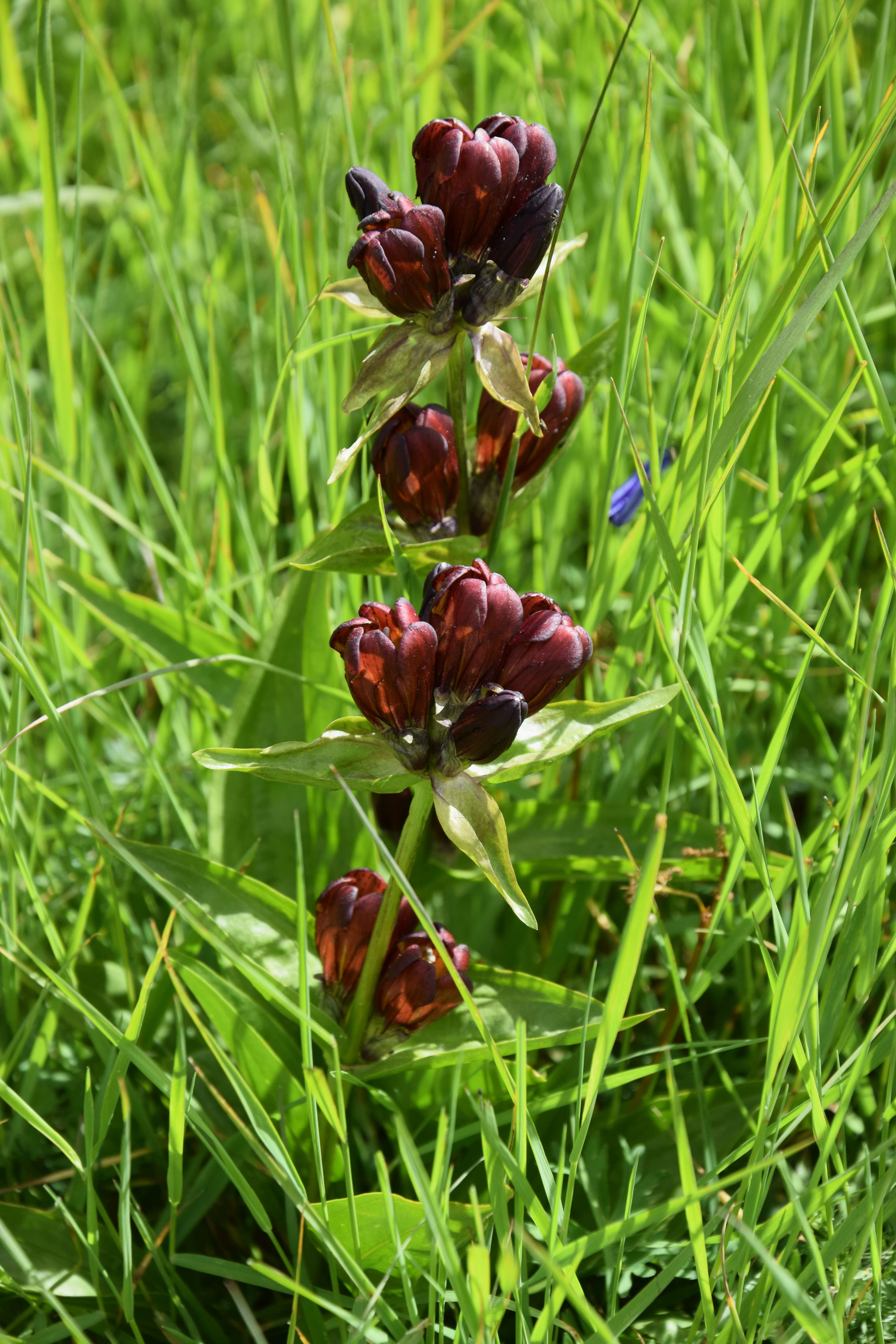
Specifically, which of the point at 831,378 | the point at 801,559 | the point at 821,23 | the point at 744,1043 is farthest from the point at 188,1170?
the point at 821,23

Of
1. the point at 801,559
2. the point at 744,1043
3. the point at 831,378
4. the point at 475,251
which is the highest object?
the point at 475,251

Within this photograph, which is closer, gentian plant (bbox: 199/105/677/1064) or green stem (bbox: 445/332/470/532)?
gentian plant (bbox: 199/105/677/1064)

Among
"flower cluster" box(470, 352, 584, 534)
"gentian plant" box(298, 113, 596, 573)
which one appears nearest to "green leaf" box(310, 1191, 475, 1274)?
"gentian plant" box(298, 113, 596, 573)

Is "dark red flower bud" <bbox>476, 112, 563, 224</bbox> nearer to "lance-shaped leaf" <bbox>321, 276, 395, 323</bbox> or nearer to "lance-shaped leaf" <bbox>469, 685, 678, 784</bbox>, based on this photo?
"lance-shaped leaf" <bbox>321, 276, 395, 323</bbox>

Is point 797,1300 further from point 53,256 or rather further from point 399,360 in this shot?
point 53,256

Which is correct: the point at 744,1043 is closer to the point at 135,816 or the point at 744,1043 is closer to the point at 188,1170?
the point at 188,1170

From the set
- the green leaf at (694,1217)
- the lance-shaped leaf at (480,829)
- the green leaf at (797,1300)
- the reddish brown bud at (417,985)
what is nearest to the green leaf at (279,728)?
the reddish brown bud at (417,985)

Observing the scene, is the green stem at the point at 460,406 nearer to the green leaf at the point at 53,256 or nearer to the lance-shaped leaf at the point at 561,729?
the lance-shaped leaf at the point at 561,729
